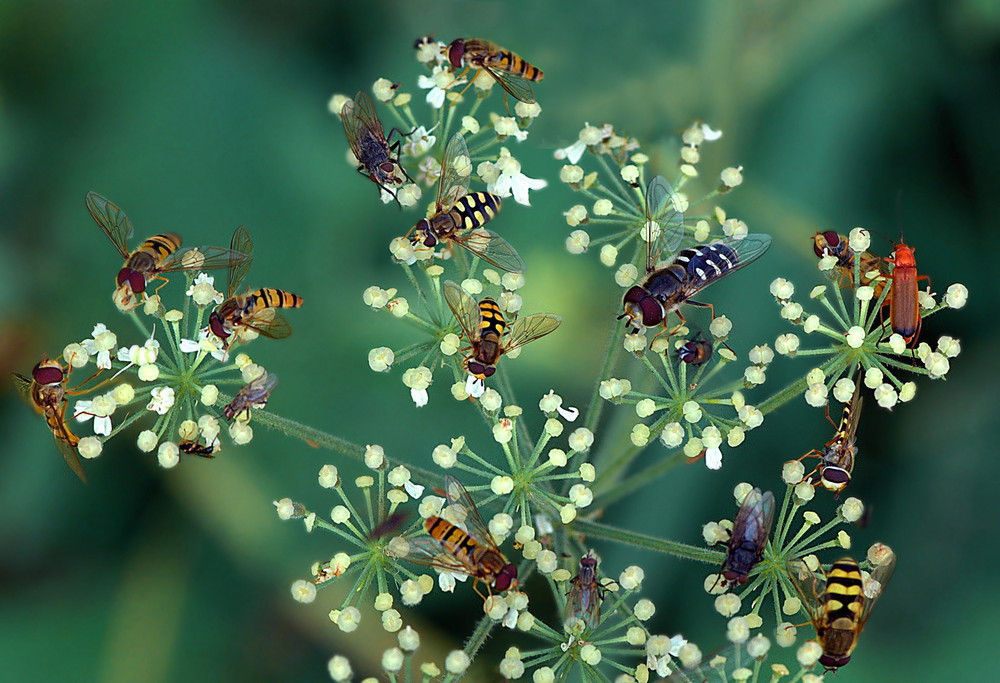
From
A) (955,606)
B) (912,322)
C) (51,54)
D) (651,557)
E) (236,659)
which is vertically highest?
(912,322)

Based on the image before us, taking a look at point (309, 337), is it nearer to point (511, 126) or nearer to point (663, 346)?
point (511, 126)

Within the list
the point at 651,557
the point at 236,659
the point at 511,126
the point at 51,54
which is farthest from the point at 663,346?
the point at 51,54

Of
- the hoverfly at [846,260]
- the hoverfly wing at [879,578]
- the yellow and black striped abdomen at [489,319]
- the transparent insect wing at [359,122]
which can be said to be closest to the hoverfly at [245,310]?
the transparent insect wing at [359,122]

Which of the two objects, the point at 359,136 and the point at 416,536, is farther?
the point at 359,136

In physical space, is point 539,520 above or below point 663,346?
below

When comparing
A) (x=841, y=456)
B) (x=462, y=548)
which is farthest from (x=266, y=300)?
(x=841, y=456)

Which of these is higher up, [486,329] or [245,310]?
[486,329]

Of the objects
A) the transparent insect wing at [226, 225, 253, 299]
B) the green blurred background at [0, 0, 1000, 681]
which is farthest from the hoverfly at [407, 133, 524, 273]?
the green blurred background at [0, 0, 1000, 681]

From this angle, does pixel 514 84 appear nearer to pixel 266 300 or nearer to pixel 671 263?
pixel 671 263

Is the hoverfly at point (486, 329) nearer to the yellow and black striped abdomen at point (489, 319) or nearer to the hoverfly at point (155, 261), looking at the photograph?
the yellow and black striped abdomen at point (489, 319)
